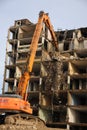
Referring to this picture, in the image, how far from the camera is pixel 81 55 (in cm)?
7019

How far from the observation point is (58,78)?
209ft

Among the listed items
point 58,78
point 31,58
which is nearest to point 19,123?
point 31,58

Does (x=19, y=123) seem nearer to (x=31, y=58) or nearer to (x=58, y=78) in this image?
(x=31, y=58)

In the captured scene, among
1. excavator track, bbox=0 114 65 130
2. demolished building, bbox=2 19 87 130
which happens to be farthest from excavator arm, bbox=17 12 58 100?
demolished building, bbox=2 19 87 130

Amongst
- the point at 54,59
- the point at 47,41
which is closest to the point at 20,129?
the point at 54,59

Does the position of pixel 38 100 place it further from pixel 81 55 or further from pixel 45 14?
pixel 45 14

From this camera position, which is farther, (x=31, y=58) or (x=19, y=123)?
(x=31, y=58)

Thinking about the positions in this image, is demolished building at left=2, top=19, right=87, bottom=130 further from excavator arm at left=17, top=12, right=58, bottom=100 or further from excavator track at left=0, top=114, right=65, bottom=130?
excavator track at left=0, top=114, right=65, bottom=130

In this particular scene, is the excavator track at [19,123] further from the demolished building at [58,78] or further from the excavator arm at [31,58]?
the demolished building at [58,78]

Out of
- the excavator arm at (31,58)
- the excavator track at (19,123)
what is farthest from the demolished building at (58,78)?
the excavator track at (19,123)

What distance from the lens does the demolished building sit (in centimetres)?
6288

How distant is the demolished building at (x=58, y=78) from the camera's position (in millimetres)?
62875

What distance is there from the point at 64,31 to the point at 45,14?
53.6 ft

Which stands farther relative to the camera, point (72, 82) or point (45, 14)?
point (72, 82)
